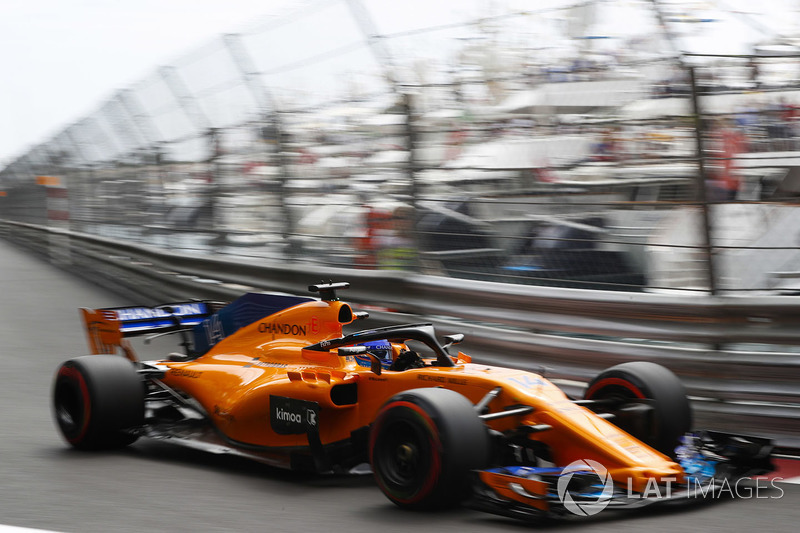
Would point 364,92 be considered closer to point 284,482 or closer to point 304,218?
point 304,218

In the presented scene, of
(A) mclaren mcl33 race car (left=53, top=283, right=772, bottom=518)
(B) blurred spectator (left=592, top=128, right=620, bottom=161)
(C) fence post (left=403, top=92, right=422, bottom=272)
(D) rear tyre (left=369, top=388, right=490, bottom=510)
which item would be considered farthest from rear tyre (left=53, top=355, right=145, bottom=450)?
(B) blurred spectator (left=592, top=128, right=620, bottom=161)

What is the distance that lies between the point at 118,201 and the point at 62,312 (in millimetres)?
3421

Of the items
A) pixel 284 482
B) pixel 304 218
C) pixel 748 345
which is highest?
pixel 304 218

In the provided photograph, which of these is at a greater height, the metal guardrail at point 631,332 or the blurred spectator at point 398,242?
the blurred spectator at point 398,242

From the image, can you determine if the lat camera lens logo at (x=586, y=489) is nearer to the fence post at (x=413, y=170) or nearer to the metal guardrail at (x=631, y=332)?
the metal guardrail at (x=631, y=332)

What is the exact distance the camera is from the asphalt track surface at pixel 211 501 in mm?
4082

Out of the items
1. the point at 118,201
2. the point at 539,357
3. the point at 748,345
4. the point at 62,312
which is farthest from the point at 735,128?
the point at 118,201

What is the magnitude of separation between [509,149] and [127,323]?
9.31 feet

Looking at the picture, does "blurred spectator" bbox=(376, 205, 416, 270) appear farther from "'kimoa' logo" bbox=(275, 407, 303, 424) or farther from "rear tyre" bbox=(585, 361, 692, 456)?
"rear tyre" bbox=(585, 361, 692, 456)

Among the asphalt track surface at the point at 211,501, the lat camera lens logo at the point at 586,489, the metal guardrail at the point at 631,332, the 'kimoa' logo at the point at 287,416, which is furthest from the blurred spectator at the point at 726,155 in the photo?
the 'kimoa' logo at the point at 287,416

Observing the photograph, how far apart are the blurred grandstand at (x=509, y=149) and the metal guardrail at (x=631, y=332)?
161 mm

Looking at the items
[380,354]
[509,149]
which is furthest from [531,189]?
[380,354]

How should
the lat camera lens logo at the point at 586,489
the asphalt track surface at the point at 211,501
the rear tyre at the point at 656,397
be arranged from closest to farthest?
the lat camera lens logo at the point at 586,489 → the asphalt track surface at the point at 211,501 → the rear tyre at the point at 656,397

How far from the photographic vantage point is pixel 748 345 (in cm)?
564
